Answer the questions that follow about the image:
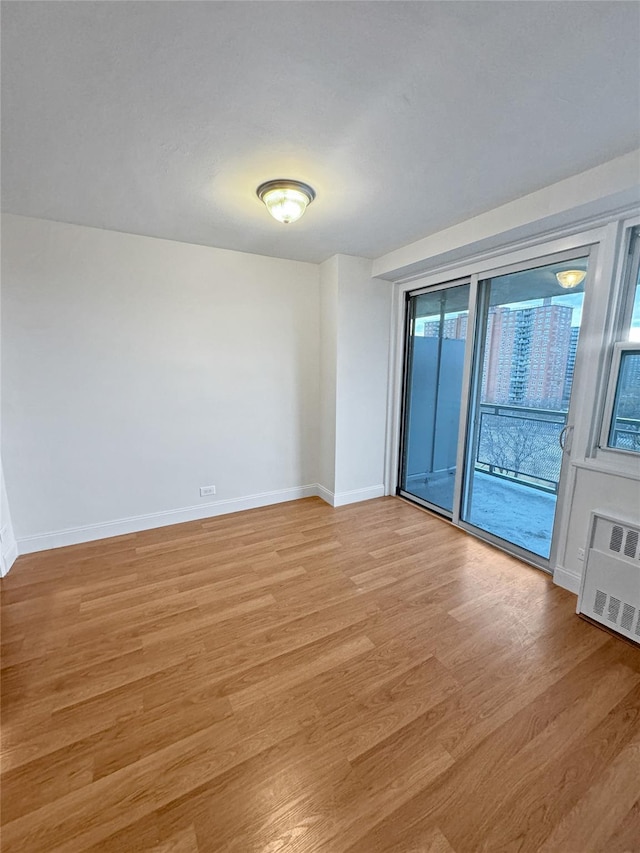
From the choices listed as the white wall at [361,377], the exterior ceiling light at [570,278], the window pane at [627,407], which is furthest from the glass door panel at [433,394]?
the window pane at [627,407]

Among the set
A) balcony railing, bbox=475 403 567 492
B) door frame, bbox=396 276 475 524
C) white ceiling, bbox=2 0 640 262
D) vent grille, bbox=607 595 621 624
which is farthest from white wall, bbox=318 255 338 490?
vent grille, bbox=607 595 621 624

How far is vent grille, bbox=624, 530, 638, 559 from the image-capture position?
1.88m

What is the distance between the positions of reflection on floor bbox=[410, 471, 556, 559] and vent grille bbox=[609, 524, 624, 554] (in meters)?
0.60

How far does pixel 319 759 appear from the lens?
133 cm

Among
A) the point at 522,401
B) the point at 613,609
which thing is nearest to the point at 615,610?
the point at 613,609

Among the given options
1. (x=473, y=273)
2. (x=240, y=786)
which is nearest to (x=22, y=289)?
(x=240, y=786)

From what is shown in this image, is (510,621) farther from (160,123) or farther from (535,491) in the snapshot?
(160,123)

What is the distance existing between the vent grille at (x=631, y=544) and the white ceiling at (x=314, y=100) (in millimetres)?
1992

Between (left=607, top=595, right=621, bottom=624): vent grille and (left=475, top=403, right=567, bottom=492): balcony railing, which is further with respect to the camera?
(left=475, top=403, right=567, bottom=492): balcony railing

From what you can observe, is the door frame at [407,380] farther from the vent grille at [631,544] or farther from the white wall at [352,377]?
the vent grille at [631,544]

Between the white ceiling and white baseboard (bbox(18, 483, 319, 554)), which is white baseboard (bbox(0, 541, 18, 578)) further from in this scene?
the white ceiling

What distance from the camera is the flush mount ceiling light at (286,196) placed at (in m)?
2.01

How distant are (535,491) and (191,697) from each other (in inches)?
106

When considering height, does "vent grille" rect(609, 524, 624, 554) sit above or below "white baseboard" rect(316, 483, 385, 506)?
above
